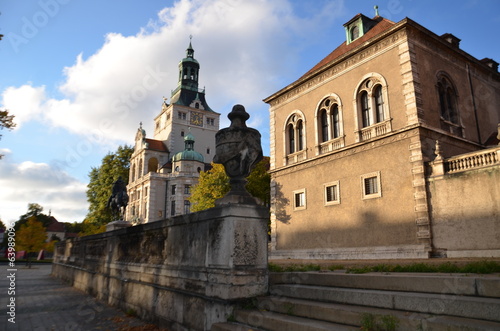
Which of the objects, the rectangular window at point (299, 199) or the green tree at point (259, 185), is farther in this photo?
the green tree at point (259, 185)

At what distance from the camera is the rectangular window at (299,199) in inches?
797

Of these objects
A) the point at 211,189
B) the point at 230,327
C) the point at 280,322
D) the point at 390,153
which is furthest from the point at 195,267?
the point at 211,189

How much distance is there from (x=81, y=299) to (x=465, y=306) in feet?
→ 36.0

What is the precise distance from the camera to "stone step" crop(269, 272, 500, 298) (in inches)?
155

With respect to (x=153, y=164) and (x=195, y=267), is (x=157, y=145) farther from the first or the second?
(x=195, y=267)

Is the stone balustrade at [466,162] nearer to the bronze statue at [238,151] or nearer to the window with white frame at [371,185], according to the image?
the window with white frame at [371,185]

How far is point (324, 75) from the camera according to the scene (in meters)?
20.4

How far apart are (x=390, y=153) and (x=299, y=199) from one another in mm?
6534

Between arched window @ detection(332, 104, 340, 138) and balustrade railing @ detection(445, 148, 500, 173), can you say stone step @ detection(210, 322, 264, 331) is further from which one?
arched window @ detection(332, 104, 340, 138)

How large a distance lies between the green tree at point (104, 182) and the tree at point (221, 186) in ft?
80.8

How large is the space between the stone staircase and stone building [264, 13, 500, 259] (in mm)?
10200

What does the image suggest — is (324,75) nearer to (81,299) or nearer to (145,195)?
(81,299)

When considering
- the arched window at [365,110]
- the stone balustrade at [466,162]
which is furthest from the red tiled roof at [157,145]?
the stone balustrade at [466,162]

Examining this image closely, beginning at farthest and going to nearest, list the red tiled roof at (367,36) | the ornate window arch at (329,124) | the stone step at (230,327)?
the red tiled roof at (367,36) < the ornate window arch at (329,124) < the stone step at (230,327)
